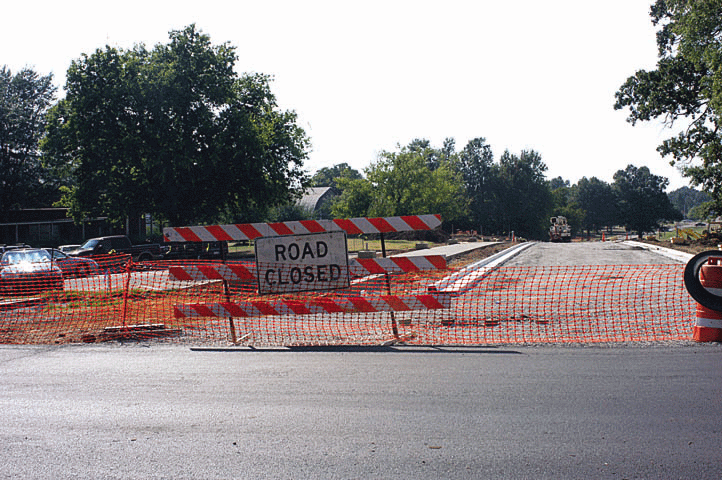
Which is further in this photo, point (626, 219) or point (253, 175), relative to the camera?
point (626, 219)

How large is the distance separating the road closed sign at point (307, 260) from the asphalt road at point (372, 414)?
1201 millimetres

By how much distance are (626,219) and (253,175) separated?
92090 mm

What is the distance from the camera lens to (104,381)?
262 inches

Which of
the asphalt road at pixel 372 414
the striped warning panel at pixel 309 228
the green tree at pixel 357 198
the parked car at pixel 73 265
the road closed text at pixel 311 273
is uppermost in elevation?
the green tree at pixel 357 198

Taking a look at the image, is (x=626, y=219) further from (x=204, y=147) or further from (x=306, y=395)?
(x=306, y=395)

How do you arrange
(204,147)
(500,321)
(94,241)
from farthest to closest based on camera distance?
(204,147), (94,241), (500,321)

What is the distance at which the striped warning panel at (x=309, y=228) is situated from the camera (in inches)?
334

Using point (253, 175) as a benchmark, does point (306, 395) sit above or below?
below

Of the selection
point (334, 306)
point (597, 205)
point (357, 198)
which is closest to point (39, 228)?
point (357, 198)

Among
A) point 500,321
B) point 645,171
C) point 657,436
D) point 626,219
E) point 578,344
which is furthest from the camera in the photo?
point 645,171

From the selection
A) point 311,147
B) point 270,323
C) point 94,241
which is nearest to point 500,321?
point 270,323

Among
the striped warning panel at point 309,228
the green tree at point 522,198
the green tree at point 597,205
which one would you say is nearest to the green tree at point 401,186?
the green tree at point 522,198

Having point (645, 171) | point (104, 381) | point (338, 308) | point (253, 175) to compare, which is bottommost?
point (104, 381)

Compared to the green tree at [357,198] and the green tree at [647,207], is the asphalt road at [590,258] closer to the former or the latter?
the green tree at [357,198]
